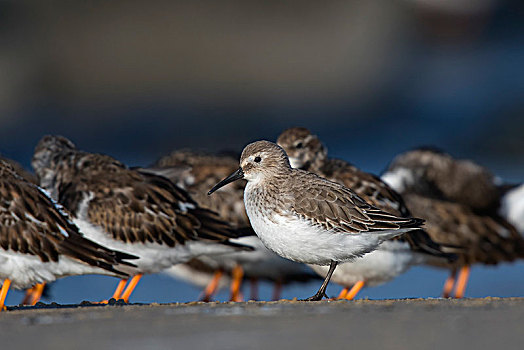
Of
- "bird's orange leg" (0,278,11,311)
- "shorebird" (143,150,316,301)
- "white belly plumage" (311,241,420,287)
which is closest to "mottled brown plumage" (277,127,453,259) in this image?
"white belly plumage" (311,241,420,287)

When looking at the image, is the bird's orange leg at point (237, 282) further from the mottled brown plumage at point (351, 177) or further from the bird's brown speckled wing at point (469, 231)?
the mottled brown plumage at point (351, 177)

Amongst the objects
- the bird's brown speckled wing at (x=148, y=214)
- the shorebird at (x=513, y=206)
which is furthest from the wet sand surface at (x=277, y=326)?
the shorebird at (x=513, y=206)

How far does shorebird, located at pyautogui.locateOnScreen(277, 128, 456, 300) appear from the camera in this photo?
356 inches

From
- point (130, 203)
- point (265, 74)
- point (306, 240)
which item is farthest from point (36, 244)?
point (265, 74)

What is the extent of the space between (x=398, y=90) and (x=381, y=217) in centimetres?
2445

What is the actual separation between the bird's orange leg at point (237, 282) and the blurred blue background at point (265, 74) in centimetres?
1289

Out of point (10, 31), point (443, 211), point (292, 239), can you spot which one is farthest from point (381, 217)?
point (10, 31)

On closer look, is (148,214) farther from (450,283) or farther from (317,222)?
(450,283)

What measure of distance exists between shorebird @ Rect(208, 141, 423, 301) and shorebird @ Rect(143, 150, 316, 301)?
2543mm

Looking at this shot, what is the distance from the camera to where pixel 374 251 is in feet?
29.3

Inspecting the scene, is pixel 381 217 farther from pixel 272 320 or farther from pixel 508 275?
pixel 508 275

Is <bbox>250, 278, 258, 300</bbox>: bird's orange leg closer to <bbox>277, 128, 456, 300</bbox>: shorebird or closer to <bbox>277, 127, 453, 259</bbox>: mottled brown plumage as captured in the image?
<bbox>277, 128, 456, 300</bbox>: shorebird

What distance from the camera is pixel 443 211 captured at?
11578mm

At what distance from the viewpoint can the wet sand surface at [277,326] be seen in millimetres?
4840
